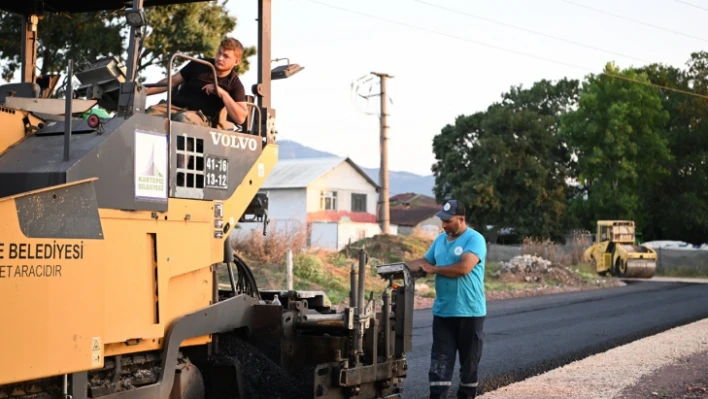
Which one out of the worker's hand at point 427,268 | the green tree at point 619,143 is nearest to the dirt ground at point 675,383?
the worker's hand at point 427,268

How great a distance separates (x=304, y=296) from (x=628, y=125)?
53787 millimetres

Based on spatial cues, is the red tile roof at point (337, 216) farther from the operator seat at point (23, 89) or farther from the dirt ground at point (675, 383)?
the operator seat at point (23, 89)

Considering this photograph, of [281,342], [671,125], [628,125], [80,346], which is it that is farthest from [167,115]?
[671,125]

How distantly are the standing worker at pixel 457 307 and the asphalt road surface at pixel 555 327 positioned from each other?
135 cm

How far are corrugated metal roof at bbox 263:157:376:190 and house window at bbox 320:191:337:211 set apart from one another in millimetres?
1542

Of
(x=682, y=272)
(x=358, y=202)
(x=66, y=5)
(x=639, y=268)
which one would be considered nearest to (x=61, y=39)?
(x=66, y=5)

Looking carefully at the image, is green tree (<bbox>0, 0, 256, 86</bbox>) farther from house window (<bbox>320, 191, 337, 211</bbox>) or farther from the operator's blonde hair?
house window (<bbox>320, 191, 337, 211</bbox>)

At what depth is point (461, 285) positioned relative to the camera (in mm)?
8031

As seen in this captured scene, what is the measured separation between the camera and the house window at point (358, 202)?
68.1m

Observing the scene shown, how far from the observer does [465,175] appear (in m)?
63.8

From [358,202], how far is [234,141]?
204 ft

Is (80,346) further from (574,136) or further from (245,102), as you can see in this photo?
(574,136)

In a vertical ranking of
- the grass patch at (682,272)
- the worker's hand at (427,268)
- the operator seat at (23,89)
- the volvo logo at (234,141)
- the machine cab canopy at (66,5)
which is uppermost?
the machine cab canopy at (66,5)

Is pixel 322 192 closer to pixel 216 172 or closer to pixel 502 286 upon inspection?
pixel 502 286
